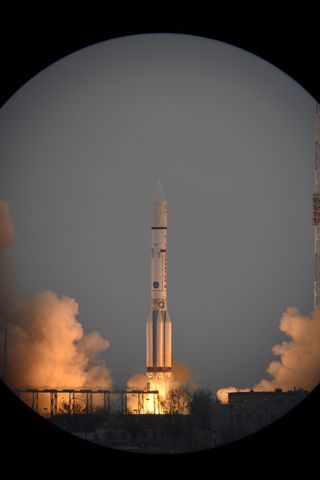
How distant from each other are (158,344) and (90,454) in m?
32.2

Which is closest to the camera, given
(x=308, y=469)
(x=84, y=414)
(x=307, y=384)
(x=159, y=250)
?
(x=308, y=469)

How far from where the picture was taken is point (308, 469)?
30203 mm

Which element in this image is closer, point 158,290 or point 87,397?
point 158,290

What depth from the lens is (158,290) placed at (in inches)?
2446

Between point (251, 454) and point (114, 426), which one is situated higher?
point (114, 426)

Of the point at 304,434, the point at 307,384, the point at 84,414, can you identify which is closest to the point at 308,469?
the point at 304,434

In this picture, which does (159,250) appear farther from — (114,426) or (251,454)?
(251,454)

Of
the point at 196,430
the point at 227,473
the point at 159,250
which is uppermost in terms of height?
the point at 159,250

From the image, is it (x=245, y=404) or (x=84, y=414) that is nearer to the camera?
(x=245, y=404)

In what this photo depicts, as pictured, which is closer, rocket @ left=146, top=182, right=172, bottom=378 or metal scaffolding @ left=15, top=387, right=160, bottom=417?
rocket @ left=146, top=182, right=172, bottom=378

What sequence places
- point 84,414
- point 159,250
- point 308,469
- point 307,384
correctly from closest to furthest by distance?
1. point 308,469
2. point 159,250
3. point 307,384
4. point 84,414

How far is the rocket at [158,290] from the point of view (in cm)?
6203

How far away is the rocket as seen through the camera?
62031 mm

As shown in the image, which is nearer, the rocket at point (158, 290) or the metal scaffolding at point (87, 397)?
the rocket at point (158, 290)
